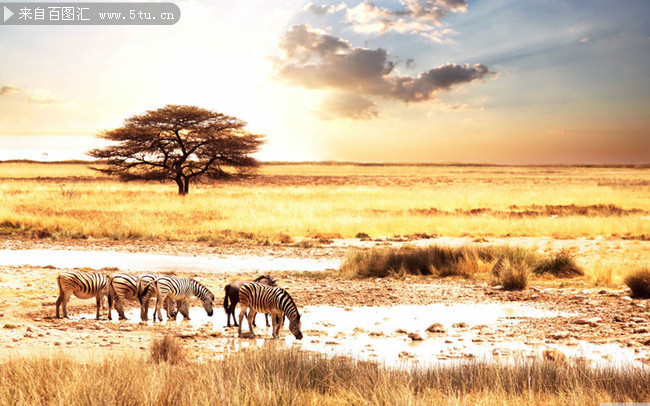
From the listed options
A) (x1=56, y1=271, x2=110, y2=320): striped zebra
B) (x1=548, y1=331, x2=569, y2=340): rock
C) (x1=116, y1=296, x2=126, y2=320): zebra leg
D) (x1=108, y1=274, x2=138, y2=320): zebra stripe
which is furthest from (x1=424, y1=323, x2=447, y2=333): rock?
(x1=56, y1=271, x2=110, y2=320): striped zebra

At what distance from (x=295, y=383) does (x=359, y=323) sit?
4102 mm

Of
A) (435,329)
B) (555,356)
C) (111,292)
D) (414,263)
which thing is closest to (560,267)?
(414,263)

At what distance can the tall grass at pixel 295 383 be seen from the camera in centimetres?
575

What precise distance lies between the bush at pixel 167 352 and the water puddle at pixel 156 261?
29.7ft

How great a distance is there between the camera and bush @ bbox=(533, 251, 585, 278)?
1603cm

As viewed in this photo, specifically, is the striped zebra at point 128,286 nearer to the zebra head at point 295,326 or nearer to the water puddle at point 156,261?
the zebra head at point 295,326

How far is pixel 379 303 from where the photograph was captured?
12.3 m

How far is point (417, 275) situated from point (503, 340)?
7083 millimetres

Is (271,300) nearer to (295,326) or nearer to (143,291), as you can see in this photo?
(295,326)

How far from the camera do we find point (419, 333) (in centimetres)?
947

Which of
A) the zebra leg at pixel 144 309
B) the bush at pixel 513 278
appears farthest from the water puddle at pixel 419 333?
the bush at pixel 513 278

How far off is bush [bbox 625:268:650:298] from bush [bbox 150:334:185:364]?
31.8 ft

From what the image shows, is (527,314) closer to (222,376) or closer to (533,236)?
(222,376)

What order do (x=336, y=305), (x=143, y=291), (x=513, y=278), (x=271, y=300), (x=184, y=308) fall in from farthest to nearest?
(x=513, y=278), (x=336, y=305), (x=184, y=308), (x=143, y=291), (x=271, y=300)
